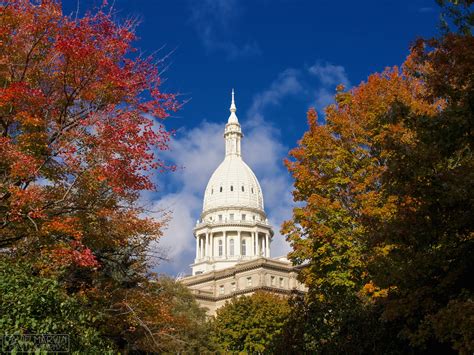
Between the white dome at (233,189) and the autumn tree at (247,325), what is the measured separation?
77.5 meters

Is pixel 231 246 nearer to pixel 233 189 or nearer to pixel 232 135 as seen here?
pixel 233 189

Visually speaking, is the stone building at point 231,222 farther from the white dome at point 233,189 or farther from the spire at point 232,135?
the spire at point 232,135

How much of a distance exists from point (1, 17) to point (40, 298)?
6799 mm

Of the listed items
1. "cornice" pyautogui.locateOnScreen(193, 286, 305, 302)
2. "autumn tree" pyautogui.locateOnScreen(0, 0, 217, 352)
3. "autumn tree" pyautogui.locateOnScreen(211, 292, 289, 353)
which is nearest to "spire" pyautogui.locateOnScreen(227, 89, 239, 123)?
"cornice" pyautogui.locateOnScreen(193, 286, 305, 302)

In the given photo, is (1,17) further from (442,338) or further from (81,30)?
(442,338)

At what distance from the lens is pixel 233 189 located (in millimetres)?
140500

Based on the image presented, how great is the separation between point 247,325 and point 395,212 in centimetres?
4473

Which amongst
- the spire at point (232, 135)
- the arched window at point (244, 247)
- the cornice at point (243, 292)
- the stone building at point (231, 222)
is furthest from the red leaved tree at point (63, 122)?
the spire at point (232, 135)

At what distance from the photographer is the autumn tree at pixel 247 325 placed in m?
57.4

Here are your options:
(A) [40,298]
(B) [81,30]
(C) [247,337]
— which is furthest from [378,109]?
(C) [247,337]

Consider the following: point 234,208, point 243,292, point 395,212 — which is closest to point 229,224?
point 234,208

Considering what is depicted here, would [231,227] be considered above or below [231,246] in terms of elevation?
above

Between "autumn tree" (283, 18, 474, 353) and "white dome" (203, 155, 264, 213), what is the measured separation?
112648 millimetres

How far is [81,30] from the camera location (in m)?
14.0
